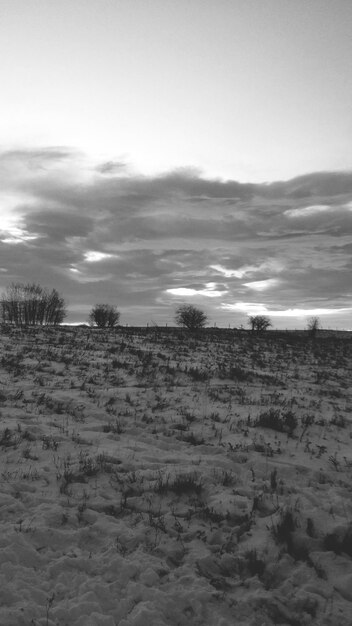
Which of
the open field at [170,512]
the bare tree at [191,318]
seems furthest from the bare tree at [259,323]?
the open field at [170,512]

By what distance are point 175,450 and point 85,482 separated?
190cm

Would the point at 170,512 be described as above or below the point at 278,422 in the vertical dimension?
below

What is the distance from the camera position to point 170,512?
4.76m

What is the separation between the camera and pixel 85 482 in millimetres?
5367

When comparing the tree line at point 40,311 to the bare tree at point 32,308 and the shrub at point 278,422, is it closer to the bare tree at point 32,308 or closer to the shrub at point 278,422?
the bare tree at point 32,308

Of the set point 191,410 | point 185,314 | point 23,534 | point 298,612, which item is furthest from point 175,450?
point 185,314

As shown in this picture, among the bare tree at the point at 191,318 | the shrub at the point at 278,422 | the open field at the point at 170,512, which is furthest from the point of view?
the bare tree at the point at 191,318

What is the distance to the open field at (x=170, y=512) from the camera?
3.40 meters

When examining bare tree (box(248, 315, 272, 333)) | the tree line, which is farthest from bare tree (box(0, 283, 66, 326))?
bare tree (box(248, 315, 272, 333))

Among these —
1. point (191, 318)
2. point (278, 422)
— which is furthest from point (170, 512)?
point (191, 318)

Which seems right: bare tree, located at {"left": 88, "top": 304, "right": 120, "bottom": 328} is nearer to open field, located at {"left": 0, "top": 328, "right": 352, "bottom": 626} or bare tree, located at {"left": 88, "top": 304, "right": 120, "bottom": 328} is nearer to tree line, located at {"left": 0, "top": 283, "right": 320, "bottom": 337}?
tree line, located at {"left": 0, "top": 283, "right": 320, "bottom": 337}

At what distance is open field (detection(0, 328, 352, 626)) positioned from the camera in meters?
3.40

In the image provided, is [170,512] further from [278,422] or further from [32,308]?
[32,308]

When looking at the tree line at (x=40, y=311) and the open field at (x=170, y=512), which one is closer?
the open field at (x=170, y=512)
